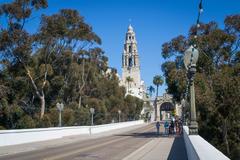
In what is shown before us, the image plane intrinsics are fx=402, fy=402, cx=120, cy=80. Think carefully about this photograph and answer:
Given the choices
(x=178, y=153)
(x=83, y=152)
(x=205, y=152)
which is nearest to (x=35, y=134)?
(x=83, y=152)

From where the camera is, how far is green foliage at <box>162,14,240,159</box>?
30.8 meters

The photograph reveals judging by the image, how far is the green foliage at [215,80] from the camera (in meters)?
30.8

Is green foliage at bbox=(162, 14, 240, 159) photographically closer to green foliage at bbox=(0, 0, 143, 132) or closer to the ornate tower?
green foliage at bbox=(0, 0, 143, 132)

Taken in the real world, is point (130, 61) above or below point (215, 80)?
above

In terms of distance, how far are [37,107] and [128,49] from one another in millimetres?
96608

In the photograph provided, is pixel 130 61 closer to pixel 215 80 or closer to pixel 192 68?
pixel 215 80

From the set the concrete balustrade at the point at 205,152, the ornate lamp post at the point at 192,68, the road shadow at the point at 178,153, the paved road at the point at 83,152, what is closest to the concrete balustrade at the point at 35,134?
the paved road at the point at 83,152

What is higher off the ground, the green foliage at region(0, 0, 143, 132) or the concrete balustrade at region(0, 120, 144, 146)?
the green foliage at region(0, 0, 143, 132)

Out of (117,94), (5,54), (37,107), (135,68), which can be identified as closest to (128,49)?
(135,68)

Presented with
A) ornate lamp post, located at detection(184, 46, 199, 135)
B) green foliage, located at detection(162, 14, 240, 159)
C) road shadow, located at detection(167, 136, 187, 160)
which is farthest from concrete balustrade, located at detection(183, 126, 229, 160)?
green foliage, located at detection(162, 14, 240, 159)

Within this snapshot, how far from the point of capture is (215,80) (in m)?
33.8

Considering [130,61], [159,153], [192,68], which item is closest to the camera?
[192,68]

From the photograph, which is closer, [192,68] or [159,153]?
[192,68]

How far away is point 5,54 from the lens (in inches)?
1843
